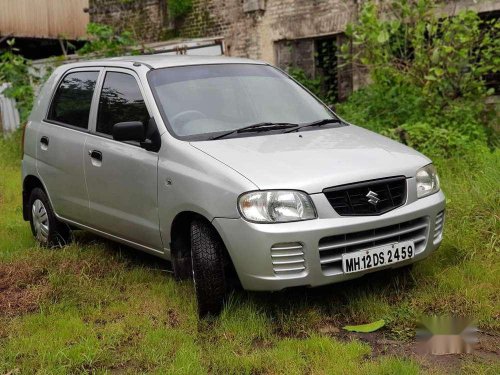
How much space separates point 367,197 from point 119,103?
221 centimetres

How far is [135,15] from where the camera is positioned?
55.1ft

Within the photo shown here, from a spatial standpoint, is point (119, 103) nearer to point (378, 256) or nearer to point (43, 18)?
point (378, 256)

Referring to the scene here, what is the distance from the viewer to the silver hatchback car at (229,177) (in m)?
3.98

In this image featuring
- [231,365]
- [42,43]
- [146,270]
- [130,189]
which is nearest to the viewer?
[231,365]

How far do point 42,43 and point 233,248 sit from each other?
1618cm

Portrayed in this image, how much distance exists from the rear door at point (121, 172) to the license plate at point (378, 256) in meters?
1.43

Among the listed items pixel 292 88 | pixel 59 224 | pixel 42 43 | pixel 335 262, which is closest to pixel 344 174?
pixel 335 262

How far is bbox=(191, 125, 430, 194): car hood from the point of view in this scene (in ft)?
13.2

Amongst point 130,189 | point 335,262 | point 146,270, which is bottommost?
point 146,270

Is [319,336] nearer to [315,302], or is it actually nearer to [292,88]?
[315,302]

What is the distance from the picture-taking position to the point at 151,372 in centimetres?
365

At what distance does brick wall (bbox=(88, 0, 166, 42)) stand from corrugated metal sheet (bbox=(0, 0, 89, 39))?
441 millimetres

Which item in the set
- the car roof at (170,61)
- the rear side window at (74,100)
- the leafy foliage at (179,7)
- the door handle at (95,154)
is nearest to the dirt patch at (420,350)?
the door handle at (95,154)

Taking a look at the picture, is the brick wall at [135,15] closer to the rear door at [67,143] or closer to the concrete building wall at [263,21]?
the concrete building wall at [263,21]
